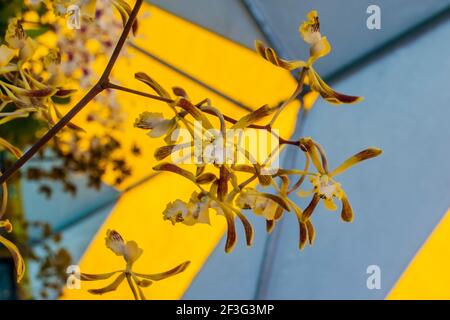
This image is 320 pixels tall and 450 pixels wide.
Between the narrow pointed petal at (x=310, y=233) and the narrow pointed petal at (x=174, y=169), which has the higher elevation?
the narrow pointed petal at (x=174, y=169)

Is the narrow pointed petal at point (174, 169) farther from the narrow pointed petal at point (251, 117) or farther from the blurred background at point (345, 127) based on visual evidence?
the blurred background at point (345, 127)

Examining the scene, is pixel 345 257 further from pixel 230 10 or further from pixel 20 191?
pixel 20 191

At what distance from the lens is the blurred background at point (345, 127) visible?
60 centimetres

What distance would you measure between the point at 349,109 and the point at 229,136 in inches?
20.1

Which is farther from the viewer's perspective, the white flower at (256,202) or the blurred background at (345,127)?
the blurred background at (345,127)

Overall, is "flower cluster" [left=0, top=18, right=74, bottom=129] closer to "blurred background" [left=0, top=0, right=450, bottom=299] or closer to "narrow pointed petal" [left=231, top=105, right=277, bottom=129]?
"narrow pointed petal" [left=231, top=105, right=277, bottom=129]

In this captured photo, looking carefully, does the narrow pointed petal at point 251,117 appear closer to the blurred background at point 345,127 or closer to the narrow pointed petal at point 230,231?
the narrow pointed petal at point 230,231

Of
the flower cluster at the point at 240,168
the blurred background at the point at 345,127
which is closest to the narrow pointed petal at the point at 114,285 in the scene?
the flower cluster at the point at 240,168

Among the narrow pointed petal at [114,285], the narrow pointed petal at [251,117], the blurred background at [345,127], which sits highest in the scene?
the blurred background at [345,127]

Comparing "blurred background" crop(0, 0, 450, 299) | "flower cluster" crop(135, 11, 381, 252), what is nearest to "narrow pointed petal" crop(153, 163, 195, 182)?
"flower cluster" crop(135, 11, 381, 252)

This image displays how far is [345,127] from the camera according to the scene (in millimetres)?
684

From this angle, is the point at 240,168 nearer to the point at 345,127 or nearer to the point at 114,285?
the point at 114,285

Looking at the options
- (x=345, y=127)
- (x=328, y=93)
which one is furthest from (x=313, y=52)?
(x=345, y=127)

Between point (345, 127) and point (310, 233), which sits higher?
point (345, 127)
